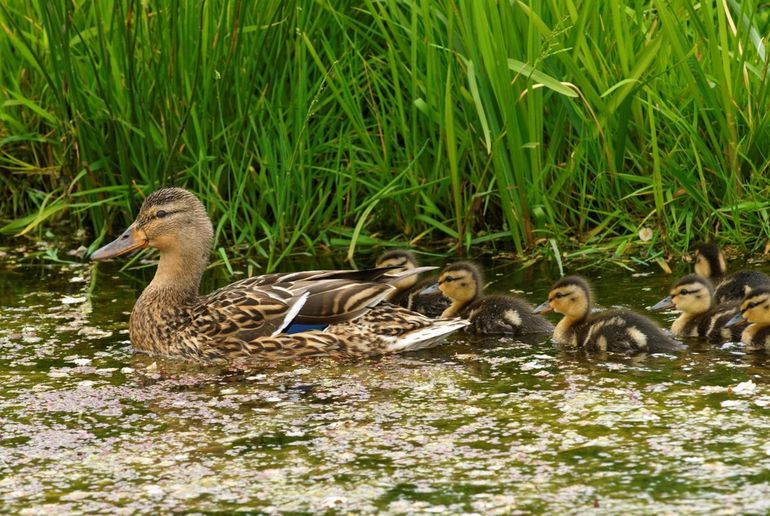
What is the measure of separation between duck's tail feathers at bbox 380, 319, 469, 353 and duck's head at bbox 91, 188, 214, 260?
1.15 metres

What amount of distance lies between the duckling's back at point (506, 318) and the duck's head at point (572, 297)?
0.10 metres

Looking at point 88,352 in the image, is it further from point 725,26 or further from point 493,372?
point 725,26

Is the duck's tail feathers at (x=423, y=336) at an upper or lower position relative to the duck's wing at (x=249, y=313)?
lower

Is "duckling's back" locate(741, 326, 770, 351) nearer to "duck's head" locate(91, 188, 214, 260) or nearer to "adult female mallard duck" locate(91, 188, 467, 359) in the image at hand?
"adult female mallard duck" locate(91, 188, 467, 359)

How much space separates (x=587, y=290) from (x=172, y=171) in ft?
8.46

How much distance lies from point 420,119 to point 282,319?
→ 192 centimetres

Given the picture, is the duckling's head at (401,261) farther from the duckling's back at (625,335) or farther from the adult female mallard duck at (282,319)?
the duckling's back at (625,335)

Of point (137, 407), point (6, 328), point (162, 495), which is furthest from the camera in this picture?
point (6, 328)

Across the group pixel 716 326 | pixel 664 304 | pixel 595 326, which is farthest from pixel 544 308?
pixel 716 326

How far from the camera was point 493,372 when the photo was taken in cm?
594

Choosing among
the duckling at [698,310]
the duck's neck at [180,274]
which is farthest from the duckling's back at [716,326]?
the duck's neck at [180,274]

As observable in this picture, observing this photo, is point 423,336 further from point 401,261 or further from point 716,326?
point 716,326

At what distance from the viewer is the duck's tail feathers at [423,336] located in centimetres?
638

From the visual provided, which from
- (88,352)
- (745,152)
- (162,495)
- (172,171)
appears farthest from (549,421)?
(172,171)
